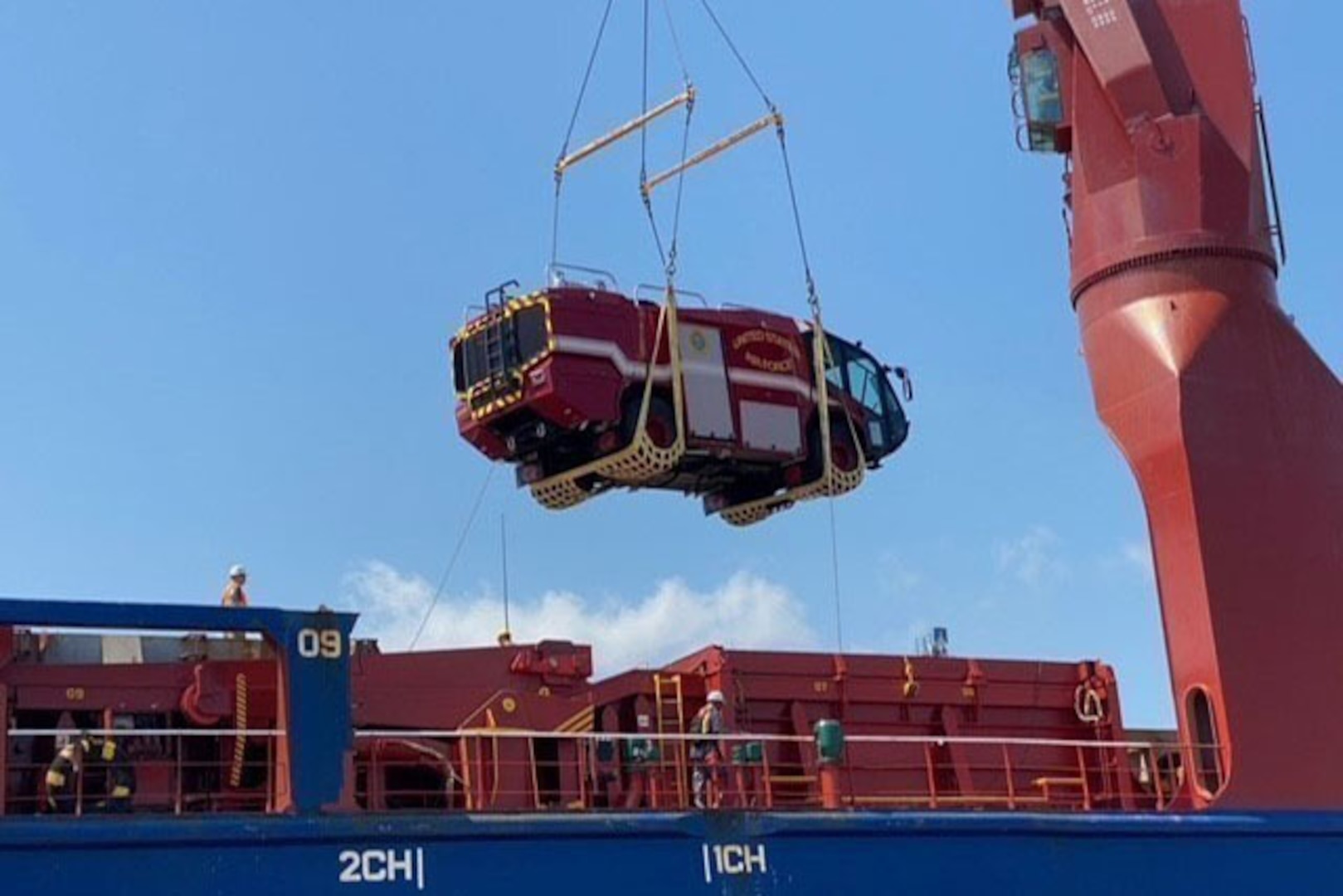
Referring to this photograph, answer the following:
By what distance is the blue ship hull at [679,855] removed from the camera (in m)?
10.8

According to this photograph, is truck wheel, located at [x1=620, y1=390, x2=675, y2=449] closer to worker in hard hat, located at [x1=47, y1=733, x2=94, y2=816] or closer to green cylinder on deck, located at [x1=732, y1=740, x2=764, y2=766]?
green cylinder on deck, located at [x1=732, y1=740, x2=764, y2=766]

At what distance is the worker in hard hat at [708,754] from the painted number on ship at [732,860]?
55 centimetres

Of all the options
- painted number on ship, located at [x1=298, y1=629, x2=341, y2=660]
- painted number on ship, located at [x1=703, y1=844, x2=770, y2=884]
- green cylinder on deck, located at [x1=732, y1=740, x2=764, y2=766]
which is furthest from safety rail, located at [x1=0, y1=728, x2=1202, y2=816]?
painted number on ship, located at [x1=298, y1=629, x2=341, y2=660]

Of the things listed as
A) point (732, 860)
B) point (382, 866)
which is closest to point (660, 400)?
point (732, 860)

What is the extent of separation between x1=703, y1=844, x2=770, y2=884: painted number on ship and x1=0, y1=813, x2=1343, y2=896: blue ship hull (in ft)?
0.03

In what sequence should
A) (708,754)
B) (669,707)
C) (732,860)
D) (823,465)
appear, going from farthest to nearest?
(823,465), (669,707), (708,754), (732,860)

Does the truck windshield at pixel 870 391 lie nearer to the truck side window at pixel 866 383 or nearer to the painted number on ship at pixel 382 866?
the truck side window at pixel 866 383

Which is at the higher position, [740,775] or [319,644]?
[319,644]

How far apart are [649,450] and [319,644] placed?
691cm

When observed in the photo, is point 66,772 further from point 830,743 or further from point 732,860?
point 830,743

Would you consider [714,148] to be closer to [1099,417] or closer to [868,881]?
[1099,417]

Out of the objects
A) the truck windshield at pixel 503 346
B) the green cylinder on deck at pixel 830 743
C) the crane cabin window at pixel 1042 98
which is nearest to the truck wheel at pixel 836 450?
the truck windshield at pixel 503 346

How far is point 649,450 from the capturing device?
1838cm

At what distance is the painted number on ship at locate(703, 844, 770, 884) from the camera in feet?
40.3
